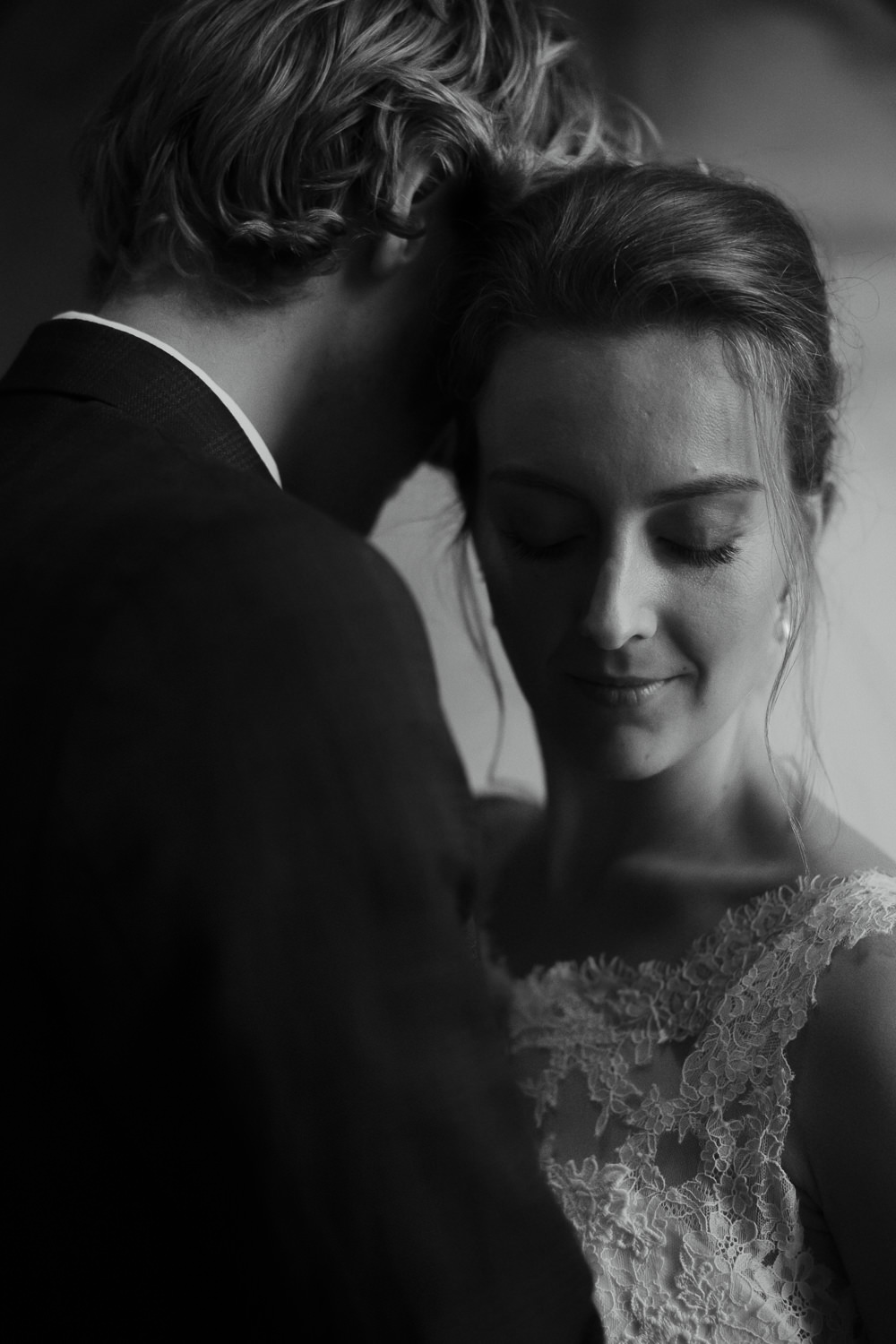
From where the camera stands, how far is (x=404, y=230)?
1.07 m

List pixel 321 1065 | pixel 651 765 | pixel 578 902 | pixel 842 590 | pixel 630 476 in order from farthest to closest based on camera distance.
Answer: pixel 842 590, pixel 578 902, pixel 651 765, pixel 630 476, pixel 321 1065

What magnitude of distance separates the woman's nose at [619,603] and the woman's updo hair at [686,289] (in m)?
0.14

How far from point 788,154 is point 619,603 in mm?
1122

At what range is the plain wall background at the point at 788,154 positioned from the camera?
178cm

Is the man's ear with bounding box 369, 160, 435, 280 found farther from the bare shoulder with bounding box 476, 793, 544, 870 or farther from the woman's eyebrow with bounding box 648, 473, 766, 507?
the bare shoulder with bounding box 476, 793, 544, 870

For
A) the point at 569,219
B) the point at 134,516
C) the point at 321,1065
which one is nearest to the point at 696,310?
the point at 569,219

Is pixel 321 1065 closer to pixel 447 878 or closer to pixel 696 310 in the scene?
pixel 447 878

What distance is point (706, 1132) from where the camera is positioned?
102cm

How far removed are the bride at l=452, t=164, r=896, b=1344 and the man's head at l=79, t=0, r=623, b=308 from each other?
0.43ft

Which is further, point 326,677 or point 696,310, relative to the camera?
point 696,310

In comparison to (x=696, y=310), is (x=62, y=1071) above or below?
below

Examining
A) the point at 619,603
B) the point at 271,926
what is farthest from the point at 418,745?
the point at 619,603

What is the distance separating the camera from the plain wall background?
178 cm

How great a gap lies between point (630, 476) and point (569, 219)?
0.28m
